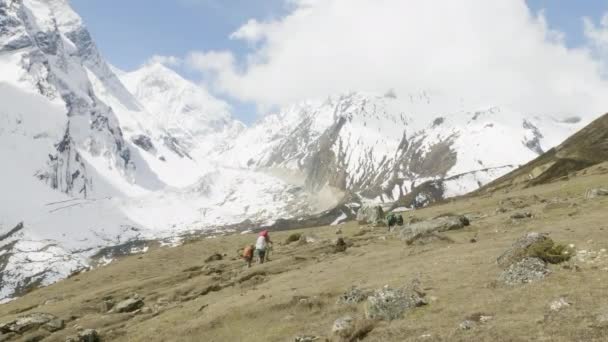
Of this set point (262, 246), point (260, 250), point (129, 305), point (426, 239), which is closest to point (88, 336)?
point (129, 305)

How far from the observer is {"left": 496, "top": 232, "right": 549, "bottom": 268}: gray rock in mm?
26797

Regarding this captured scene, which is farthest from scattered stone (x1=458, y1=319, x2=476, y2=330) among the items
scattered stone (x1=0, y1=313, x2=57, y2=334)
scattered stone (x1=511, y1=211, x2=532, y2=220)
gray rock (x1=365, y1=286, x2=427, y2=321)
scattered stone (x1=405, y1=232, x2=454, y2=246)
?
scattered stone (x1=0, y1=313, x2=57, y2=334)

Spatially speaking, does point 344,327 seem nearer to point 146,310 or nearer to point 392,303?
point 392,303

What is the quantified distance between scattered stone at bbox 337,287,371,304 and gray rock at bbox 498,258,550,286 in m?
6.79

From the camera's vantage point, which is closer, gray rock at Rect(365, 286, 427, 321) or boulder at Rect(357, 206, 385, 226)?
gray rock at Rect(365, 286, 427, 321)

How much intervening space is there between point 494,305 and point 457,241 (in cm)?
1820

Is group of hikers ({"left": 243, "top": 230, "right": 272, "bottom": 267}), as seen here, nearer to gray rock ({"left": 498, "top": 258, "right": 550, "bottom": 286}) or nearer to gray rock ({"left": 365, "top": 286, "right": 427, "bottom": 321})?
gray rock ({"left": 365, "top": 286, "right": 427, "bottom": 321})

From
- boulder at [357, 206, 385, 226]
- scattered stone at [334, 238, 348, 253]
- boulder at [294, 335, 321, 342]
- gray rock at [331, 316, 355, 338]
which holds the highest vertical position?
boulder at [357, 206, 385, 226]

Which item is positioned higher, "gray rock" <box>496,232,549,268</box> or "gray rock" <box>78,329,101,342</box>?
"gray rock" <box>496,232,549,268</box>

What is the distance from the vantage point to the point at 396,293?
978 inches

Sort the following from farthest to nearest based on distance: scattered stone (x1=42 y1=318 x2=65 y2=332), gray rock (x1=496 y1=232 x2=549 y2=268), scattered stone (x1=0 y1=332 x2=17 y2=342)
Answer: scattered stone (x1=42 y1=318 x2=65 y2=332), scattered stone (x1=0 y1=332 x2=17 y2=342), gray rock (x1=496 y1=232 x2=549 y2=268)

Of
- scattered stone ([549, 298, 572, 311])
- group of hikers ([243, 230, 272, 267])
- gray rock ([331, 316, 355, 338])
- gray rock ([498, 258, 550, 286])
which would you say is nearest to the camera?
scattered stone ([549, 298, 572, 311])

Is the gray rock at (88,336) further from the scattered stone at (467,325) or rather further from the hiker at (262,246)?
the scattered stone at (467,325)

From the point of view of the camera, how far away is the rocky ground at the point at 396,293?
20.8 meters
